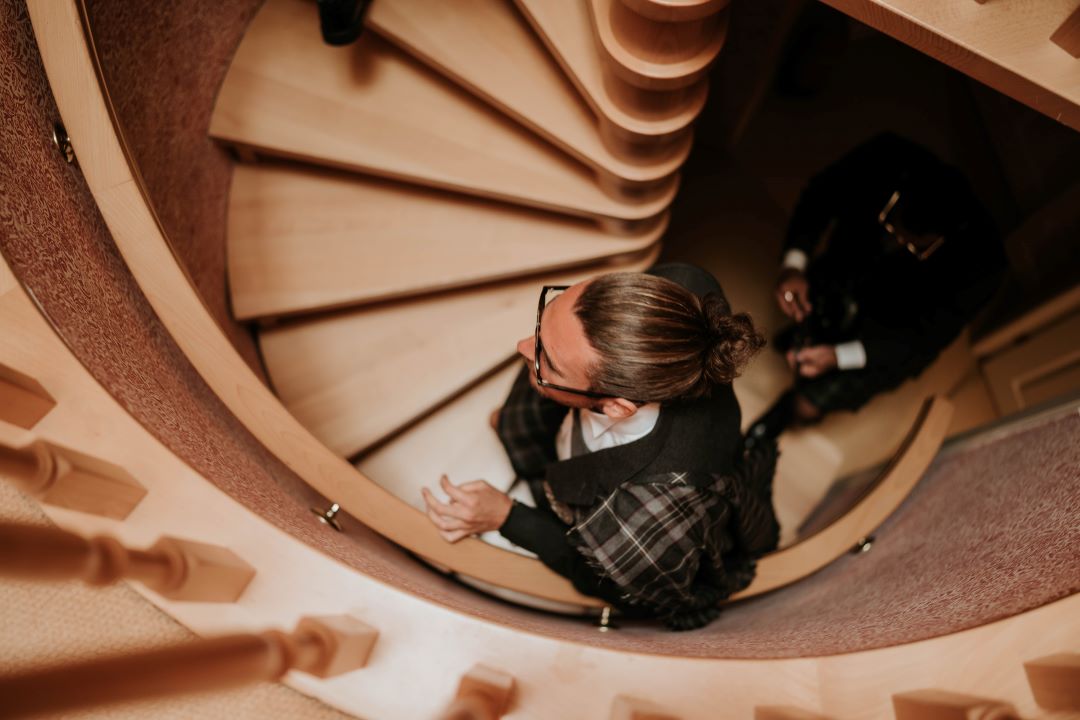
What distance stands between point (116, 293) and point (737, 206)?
2.98 meters

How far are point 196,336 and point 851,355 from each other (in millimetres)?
2358

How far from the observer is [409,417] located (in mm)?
2279

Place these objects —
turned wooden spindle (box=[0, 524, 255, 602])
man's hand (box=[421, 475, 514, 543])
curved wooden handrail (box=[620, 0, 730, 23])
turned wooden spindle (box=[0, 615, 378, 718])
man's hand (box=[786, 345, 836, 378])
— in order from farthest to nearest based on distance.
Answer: man's hand (box=[786, 345, 836, 378])
man's hand (box=[421, 475, 514, 543])
curved wooden handrail (box=[620, 0, 730, 23])
turned wooden spindle (box=[0, 524, 255, 602])
turned wooden spindle (box=[0, 615, 378, 718])

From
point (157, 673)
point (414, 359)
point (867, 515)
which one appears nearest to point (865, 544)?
point (867, 515)

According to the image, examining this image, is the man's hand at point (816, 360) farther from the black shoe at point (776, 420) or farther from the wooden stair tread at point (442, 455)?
the wooden stair tread at point (442, 455)

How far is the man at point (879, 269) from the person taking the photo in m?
2.17

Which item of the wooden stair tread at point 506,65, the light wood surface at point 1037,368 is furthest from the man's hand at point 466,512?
the light wood surface at point 1037,368

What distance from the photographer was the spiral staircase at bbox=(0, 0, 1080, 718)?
47.9 inches

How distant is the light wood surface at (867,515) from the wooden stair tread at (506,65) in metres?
1.41

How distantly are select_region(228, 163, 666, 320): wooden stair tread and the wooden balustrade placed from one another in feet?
3.77

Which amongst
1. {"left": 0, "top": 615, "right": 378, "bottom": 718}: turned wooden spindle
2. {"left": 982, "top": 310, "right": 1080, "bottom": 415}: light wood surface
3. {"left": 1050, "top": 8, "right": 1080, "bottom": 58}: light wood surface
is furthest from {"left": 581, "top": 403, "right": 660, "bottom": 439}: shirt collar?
{"left": 982, "top": 310, "right": 1080, "bottom": 415}: light wood surface

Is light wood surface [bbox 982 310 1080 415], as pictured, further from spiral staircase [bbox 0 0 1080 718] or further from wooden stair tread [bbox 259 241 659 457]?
wooden stair tread [bbox 259 241 659 457]

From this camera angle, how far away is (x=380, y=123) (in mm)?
2295

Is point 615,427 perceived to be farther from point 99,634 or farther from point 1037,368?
point 1037,368
